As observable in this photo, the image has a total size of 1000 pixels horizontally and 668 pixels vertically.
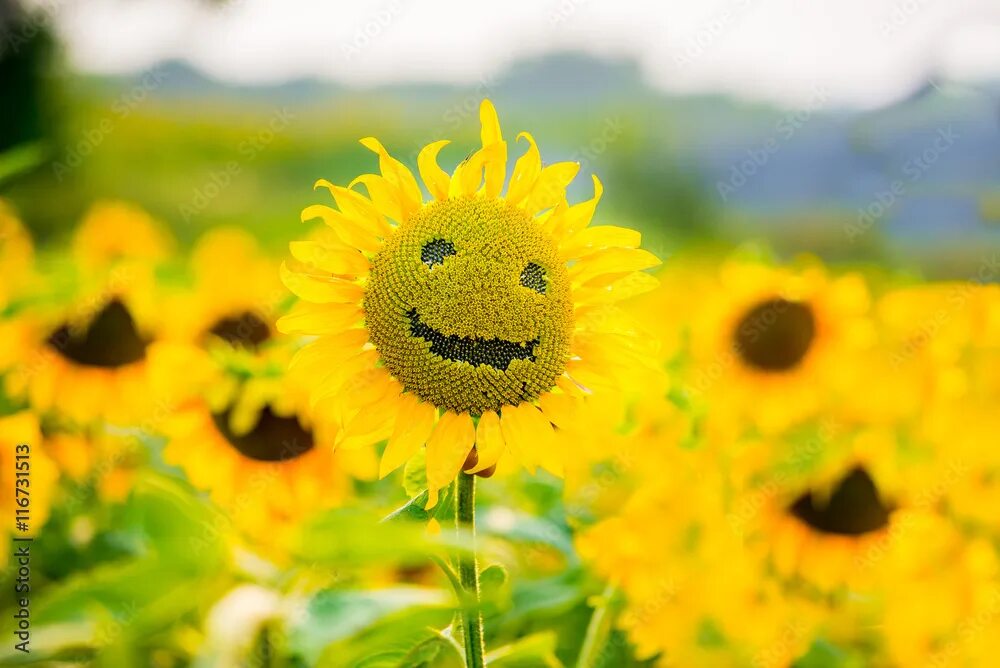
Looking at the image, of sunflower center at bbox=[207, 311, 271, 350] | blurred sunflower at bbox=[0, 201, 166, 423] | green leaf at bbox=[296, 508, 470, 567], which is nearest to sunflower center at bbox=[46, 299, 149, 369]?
blurred sunflower at bbox=[0, 201, 166, 423]

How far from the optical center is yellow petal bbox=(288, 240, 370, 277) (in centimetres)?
49

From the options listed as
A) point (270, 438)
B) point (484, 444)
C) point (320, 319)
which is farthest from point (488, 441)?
point (270, 438)

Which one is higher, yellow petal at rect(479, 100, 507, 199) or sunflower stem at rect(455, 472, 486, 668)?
yellow petal at rect(479, 100, 507, 199)

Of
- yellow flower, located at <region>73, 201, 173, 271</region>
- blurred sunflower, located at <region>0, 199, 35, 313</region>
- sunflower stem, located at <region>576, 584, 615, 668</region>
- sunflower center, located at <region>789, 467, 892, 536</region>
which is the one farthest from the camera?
yellow flower, located at <region>73, 201, 173, 271</region>

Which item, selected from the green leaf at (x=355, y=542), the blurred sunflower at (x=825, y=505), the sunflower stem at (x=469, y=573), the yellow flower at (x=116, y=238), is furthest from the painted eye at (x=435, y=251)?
the yellow flower at (x=116, y=238)

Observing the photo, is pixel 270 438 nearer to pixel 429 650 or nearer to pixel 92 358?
pixel 92 358

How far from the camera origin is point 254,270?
112cm

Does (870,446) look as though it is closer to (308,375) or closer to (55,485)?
(308,375)

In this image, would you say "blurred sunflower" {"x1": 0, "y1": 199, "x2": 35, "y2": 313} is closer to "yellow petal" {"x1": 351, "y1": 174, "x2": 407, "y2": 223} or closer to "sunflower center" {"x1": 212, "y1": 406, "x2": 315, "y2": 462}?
"sunflower center" {"x1": 212, "y1": 406, "x2": 315, "y2": 462}

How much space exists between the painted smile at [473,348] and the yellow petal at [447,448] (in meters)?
0.03

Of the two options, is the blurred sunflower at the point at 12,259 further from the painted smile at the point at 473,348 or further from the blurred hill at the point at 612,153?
the painted smile at the point at 473,348

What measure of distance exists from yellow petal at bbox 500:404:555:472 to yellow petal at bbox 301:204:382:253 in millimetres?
109

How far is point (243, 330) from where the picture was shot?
108 centimetres

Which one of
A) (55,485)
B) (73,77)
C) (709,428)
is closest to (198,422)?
(55,485)
